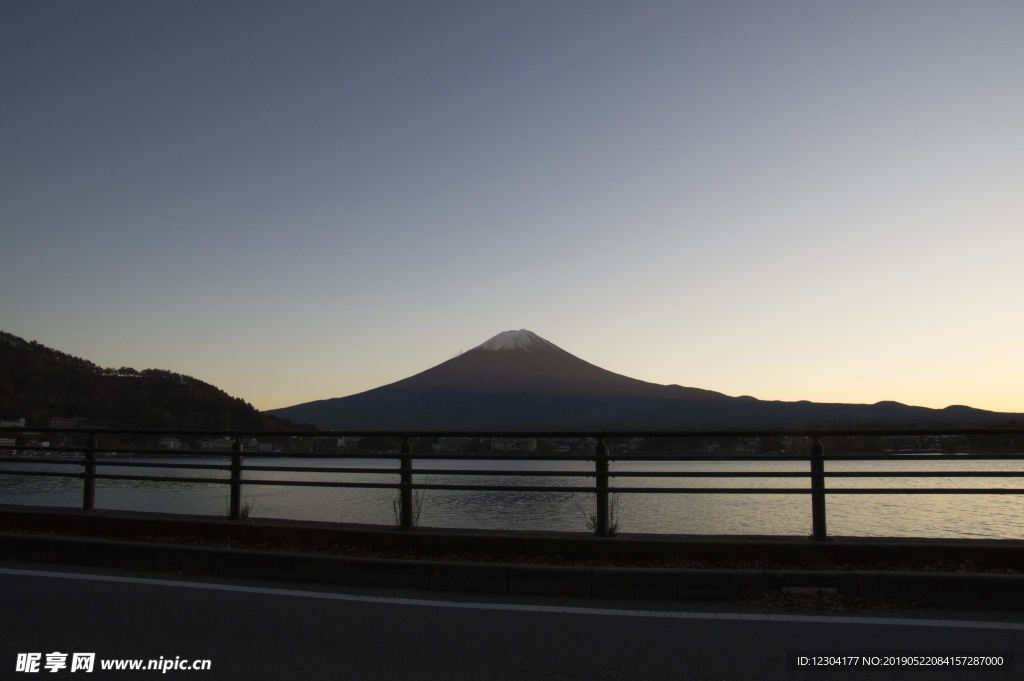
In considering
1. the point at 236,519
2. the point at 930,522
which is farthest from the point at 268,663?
the point at 930,522

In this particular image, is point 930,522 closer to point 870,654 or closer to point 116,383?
point 870,654

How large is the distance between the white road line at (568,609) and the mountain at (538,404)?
9194 cm

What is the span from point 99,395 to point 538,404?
115 m

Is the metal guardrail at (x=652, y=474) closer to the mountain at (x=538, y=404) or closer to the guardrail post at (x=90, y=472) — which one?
the guardrail post at (x=90, y=472)

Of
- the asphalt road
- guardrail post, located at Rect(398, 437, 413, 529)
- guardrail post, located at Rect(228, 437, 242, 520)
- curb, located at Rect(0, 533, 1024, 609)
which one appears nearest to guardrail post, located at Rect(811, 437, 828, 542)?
curb, located at Rect(0, 533, 1024, 609)

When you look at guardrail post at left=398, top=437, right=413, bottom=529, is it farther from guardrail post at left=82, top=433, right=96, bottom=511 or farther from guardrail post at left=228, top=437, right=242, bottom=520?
guardrail post at left=82, top=433, right=96, bottom=511

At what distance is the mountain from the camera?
11075 centimetres

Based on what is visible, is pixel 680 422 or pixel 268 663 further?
pixel 680 422

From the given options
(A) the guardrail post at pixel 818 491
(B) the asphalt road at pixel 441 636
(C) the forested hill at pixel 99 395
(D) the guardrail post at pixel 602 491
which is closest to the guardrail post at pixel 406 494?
(B) the asphalt road at pixel 441 636

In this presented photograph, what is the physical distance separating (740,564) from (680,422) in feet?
328

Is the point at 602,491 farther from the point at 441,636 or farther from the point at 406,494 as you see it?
the point at 441,636

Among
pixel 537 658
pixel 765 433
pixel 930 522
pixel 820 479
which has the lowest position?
pixel 930 522

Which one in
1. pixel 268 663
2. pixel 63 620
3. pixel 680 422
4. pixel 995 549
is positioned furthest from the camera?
pixel 680 422

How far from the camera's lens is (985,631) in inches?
212
